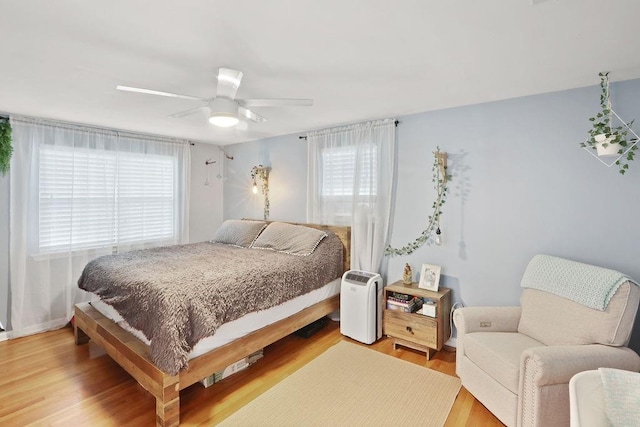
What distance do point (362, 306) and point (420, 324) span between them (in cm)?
57

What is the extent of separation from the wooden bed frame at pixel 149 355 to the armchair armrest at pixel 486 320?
4.62ft

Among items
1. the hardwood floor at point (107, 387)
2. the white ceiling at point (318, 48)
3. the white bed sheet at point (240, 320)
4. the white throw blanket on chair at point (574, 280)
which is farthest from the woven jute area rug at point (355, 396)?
the white ceiling at point (318, 48)

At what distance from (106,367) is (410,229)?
3.05 m

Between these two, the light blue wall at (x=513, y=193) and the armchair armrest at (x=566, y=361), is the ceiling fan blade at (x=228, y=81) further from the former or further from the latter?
the armchair armrest at (x=566, y=361)

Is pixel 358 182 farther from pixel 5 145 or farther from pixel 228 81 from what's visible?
pixel 5 145

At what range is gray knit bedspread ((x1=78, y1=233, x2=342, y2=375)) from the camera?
191cm

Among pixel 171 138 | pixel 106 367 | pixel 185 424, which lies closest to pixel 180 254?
pixel 106 367

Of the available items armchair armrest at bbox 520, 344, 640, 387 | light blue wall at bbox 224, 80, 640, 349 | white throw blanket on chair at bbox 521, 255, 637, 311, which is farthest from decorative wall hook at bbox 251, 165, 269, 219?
armchair armrest at bbox 520, 344, 640, 387

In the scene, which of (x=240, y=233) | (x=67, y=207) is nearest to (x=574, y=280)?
(x=240, y=233)

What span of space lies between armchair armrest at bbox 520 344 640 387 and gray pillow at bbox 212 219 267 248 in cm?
294

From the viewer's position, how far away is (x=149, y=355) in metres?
2.01

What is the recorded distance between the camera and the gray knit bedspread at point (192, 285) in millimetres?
1906

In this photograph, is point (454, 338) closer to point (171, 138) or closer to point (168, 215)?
point (168, 215)

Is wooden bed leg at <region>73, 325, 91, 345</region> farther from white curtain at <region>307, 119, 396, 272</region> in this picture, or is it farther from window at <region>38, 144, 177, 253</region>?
white curtain at <region>307, 119, 396, 272</region>
